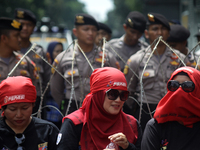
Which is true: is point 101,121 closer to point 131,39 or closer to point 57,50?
point 131,39

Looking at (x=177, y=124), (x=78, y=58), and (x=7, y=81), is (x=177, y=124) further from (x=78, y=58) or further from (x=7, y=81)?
(x=78, y=58)

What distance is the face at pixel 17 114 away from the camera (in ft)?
9.22

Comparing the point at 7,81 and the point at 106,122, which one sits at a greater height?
the point at 7,81

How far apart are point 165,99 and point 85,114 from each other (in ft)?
2.27

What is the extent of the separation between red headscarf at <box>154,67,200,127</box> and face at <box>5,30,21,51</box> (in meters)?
2.72

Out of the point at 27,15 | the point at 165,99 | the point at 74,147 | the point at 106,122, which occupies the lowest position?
the point at 74,147

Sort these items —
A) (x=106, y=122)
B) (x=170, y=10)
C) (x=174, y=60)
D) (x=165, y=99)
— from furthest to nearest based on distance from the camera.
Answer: (x=170, y=10), (x=174, y=60), (x=106, y=122), (x=165, y=99)

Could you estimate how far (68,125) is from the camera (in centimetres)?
278

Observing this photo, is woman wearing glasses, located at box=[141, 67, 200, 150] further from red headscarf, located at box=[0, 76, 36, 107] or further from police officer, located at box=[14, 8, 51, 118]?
police officer, located at box=[14, 8, 51, 118]

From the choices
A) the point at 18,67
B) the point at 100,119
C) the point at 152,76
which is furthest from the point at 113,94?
the point at 18,67

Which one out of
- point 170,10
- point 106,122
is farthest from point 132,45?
point 170,10

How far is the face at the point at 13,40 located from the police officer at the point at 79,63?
583mm

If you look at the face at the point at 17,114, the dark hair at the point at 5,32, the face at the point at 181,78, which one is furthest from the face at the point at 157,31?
the face at the point at 17,114

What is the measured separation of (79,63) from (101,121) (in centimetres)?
191
